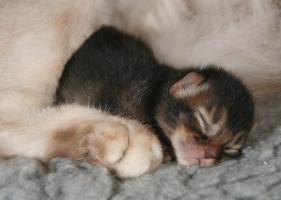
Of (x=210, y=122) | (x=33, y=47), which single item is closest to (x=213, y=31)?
(x=210, y=122)

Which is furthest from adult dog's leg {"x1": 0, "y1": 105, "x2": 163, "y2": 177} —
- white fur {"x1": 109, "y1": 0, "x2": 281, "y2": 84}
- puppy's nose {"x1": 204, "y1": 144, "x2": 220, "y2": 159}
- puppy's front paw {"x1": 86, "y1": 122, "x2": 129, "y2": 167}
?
white fur {"x1": 109, "y1": 0, "x2": 281, "y2": 84}

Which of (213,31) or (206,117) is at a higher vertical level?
(213,31)

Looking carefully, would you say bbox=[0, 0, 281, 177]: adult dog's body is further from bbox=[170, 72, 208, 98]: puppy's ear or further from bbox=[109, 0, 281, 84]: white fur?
bbox=[170, 72, 208, 98]: puppy's ear

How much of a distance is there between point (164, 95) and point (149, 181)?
0.94 ft

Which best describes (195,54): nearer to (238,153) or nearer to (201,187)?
(238,153)

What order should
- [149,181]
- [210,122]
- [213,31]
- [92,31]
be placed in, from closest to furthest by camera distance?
[149,181] < [210,122] < [92,31] < [213,31]

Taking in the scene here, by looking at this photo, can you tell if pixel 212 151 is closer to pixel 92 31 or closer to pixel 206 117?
pixel 206 117

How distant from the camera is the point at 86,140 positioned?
121cm

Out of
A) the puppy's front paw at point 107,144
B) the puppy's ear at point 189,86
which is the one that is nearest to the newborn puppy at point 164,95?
the puppy's ear at point 189,86

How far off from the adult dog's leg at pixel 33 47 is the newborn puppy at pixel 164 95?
0.17 ft

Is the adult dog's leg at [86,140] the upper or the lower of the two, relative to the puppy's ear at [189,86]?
lower

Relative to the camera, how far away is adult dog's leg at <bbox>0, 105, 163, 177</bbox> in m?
1.19

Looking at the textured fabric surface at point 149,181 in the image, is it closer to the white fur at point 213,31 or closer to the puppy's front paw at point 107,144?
the puppy's front paw at point 107,144

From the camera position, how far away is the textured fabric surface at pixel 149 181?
1.07 m
